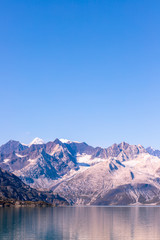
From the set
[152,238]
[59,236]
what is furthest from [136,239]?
[59,236]

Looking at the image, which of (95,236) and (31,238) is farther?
(95,236)

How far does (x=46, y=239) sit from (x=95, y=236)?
25.4 metres

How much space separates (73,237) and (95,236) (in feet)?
37.6

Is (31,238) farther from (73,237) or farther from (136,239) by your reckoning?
(136,239)

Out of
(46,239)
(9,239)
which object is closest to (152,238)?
(46,239)

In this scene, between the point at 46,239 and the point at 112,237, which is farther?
the point at 112,237

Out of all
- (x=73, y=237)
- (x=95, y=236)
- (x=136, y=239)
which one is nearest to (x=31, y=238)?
(x=73, y=237)

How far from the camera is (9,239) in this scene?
136 meters

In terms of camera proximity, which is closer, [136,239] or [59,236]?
[136,239]

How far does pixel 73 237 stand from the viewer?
14775 centimetres

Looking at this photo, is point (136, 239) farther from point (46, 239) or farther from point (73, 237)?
point (46, 239)

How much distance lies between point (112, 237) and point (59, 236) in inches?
957

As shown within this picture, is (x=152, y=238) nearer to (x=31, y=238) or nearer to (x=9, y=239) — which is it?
(x=31, y=238)

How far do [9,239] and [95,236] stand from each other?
4039cm
